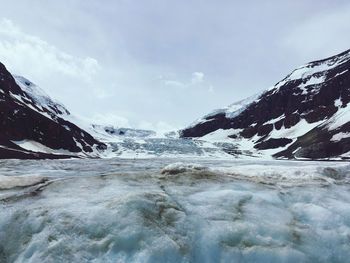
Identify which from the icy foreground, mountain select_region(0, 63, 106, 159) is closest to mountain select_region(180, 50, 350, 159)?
mountain select_region(0, 63, 106, 159)

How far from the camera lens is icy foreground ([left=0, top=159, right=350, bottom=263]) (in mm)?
6891

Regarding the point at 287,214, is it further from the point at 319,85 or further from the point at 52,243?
the point at 319,85

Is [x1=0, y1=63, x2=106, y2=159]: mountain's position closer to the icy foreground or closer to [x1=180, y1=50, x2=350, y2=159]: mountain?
the icy foreground

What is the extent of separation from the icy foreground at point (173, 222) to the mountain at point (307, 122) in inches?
3392

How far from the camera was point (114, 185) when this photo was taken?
34.4 feet

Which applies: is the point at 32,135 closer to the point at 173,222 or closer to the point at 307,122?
the point at 173,222

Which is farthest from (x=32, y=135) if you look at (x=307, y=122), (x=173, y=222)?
(x=307, y=122)

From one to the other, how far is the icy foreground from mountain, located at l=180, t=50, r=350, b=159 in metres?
86.2

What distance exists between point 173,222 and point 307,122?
151 meters

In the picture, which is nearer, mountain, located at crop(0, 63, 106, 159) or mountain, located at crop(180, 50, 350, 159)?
mountain, located at crop(0, 63, 106, 159)

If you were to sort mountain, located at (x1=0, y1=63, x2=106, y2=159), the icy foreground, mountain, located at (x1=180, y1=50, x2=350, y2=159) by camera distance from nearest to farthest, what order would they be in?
the icy foreground
mountain, located at (x1=0, y1=63, x2=106, y2=159)
mountain, located at (x1=180, y1=50, x2=350, y2=159)

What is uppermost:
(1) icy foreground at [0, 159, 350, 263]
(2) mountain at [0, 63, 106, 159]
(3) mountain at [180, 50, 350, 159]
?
(3) mountain at [180, 50, 350, 159]

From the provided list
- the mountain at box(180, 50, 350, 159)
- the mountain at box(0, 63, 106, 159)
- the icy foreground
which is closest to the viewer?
the icy foreground

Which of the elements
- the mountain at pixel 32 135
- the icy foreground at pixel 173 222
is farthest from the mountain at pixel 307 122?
the icy foreground at pixel 173 222
